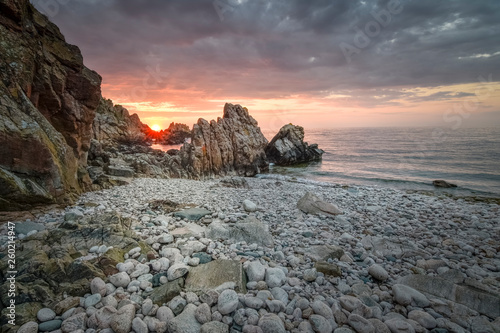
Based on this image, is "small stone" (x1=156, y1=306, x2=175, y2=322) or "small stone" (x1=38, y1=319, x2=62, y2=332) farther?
"small stone" (x1=156, y1=306, x2=175, y2=322)

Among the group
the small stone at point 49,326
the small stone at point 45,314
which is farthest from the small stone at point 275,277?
the small stone at point 45,314

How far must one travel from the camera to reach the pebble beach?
335cm

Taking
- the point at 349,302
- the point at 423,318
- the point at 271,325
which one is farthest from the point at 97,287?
the point at 423,318

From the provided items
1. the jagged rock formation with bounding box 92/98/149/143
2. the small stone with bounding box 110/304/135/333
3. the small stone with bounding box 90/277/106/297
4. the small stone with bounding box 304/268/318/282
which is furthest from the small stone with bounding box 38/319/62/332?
the jagged rock formation with bounding box 92/98/149/143

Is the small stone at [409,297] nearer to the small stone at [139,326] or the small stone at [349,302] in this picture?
the small stone at [349,302]

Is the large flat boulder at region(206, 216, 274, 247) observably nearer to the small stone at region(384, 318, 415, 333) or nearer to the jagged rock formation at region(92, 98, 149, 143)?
the small stone at region(384, 318, 415, 333)

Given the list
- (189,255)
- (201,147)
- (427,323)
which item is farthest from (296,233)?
(201,147)

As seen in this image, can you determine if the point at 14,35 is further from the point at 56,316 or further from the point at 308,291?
the point at 308,291

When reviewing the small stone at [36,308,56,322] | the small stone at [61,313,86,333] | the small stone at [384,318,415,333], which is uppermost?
the small stone at [36,308,56,322]

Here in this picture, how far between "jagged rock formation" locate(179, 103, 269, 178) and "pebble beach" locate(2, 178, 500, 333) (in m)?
16.1

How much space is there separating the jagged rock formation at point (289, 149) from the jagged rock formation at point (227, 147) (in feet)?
29.6

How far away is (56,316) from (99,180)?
1116 centimetres

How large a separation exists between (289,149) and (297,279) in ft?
121

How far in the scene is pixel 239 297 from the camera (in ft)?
12.7
